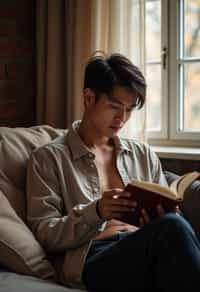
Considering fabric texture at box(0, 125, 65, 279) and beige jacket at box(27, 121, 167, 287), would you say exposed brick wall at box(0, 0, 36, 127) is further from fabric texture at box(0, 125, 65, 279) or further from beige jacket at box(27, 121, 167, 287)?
beige jacket at box(27, 121, 167, 287)

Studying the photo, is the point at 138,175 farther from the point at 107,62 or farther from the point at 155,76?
the point at 155,76

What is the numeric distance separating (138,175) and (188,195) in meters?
0.19

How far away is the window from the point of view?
2561 mm

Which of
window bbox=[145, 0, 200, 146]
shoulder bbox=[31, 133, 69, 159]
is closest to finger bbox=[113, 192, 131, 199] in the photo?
shoulder bbox=[31, 133, 69, 159]

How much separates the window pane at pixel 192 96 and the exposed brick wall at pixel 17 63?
30.6 inches

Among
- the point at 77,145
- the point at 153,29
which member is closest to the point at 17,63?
the point at 153,29

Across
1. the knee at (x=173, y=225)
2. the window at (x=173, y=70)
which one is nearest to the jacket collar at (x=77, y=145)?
the knee at (x=173, y=225)

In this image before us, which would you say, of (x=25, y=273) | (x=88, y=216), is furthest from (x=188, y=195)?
(x=25, y=273)

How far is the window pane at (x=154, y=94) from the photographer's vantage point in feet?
8.70

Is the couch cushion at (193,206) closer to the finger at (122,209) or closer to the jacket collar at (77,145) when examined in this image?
the jacket collar at (77,145)

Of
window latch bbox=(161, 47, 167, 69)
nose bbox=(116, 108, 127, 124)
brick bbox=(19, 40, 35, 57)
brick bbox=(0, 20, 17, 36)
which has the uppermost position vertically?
brick bbox=(0, 20, 17, 36)

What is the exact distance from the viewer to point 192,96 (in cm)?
258

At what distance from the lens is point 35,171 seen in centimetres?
172

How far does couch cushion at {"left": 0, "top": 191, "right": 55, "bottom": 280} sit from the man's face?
44 cm
